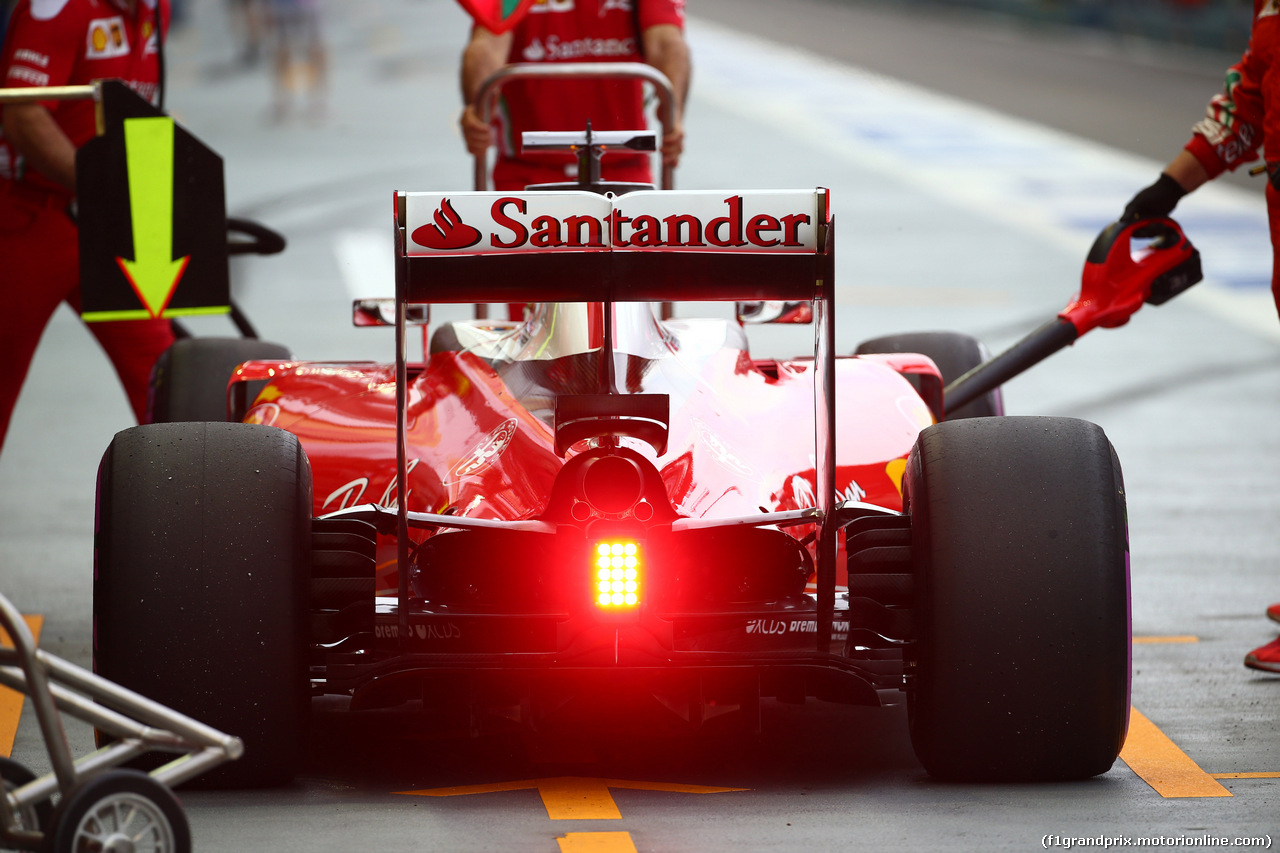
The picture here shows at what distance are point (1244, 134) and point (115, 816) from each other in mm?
4198

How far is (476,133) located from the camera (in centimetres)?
680

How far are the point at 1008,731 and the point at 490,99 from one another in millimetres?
3610

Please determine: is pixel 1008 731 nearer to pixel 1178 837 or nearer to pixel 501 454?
pixel 1178 837

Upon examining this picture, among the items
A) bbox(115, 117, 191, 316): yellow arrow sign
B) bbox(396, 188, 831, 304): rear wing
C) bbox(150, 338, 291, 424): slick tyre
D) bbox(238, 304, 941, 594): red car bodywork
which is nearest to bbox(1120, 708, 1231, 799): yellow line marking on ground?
bbox(238, 304, 941, 594): red car bodywork

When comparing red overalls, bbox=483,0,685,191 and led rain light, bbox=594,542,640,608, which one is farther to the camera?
red overalls, bbox=483,0,685,191

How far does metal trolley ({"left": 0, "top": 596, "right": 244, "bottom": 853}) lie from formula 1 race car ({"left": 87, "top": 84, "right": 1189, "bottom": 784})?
27.8 inches

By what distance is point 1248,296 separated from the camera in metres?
13.7

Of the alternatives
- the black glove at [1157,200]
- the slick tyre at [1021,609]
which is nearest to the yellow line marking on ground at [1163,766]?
the slick tyre at [1021,609]

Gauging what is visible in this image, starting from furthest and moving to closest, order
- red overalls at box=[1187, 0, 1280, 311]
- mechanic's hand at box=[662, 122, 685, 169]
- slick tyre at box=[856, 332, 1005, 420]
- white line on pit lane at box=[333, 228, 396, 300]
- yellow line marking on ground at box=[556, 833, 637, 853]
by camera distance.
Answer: white line on pit lane at box=[333, 228, 396, 300] → mechanic's hand at box=[662, 122, 685, 169] → slick tyre at box=[856, 332, 1005, 420] → red overalls at box=[1187, 0, 1280, 311] → yellow line marking on ground at box=[556, 833, 637, 853]

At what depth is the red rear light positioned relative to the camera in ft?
13.8

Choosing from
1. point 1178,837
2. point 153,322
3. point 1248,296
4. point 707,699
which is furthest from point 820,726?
point 1248,296

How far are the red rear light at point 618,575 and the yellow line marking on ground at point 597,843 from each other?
47 cm

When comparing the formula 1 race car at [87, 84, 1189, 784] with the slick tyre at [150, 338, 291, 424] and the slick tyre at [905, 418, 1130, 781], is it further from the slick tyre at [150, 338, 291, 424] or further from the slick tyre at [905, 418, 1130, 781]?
the slick tyre at [150, 338, 291, 424]

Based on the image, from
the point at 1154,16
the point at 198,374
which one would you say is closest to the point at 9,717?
the point at 198,374
